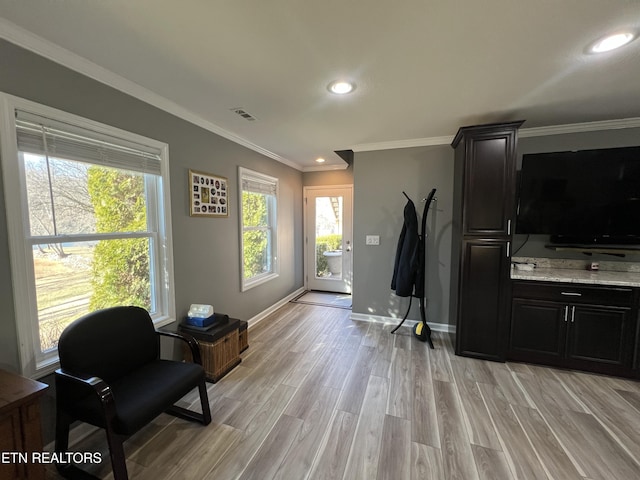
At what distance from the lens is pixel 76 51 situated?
1583 millimetres

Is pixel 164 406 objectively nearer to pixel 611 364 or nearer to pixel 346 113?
pixel 346 113

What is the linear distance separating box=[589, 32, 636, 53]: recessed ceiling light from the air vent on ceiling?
7.98 feet

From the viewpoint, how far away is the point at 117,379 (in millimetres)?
1664

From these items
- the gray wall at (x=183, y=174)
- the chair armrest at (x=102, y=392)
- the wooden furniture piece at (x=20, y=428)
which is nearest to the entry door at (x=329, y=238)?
the gray wall at (x=183, y=174)

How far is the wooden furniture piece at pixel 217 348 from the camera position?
2.32 metres

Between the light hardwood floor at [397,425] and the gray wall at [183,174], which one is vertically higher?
the gray wall at [183,174]

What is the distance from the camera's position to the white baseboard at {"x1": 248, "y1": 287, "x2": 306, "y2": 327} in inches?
143

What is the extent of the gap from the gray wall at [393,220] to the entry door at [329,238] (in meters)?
1.16

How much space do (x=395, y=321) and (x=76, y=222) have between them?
3455mm

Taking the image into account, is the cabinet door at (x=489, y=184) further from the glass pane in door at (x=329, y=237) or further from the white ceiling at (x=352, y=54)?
the glass pane in door at (x=329, y=237)

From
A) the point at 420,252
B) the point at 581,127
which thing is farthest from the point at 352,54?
the point at 581,127

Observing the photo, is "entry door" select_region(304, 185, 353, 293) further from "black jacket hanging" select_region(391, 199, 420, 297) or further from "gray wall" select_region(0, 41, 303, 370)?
"black jacket hanging" select_region(391, 199, 420, 297)

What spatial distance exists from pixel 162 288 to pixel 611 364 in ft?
13.3

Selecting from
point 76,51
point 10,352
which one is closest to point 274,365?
point 10,352
